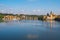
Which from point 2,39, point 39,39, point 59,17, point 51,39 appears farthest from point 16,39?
point 59,17

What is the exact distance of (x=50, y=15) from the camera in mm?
95625

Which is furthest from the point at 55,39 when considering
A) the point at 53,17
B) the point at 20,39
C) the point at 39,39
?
the point at 53,17

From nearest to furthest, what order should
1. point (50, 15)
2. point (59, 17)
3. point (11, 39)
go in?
point (11, 39) → point (59, 17) → point (50, 15)

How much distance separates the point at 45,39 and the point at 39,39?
534 millimetres

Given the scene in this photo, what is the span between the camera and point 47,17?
96250mm

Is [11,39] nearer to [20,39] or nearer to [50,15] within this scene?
[20,39]

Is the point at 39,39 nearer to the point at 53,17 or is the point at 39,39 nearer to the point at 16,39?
the point at 16,39

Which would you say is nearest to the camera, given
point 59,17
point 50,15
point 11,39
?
point 11,39

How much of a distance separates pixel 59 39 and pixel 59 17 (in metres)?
77.8

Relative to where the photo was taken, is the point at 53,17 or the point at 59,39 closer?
the point at 59,39

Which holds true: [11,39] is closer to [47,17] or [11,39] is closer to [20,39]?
[20,39]

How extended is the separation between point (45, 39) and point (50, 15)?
3277 inches

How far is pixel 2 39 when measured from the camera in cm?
1326

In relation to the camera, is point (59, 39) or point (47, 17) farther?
point (47, 17)
